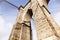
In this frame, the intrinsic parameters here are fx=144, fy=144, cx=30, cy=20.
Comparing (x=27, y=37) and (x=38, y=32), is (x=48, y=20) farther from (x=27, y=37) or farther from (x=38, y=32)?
(x=27, y=37)

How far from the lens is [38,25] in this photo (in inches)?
175

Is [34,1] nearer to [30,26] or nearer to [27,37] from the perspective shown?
[30,26]

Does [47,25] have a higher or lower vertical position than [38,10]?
lower

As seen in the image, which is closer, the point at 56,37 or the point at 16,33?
the point at 56,37

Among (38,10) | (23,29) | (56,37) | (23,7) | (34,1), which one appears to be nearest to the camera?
(56,37)

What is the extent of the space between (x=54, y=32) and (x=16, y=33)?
2.13 meters

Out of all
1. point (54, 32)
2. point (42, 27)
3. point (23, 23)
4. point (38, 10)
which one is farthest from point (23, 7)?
point (54, 32)

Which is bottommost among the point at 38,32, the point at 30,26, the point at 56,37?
the point at 56,37

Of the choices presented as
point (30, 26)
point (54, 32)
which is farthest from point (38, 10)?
point (54, 32)

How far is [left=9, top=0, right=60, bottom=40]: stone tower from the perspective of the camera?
12.0ft

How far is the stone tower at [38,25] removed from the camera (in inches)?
144

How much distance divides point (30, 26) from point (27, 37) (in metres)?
0.68

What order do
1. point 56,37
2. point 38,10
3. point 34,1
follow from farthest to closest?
point 34,1 → point 38,10 → point 56,37

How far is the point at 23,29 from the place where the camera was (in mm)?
5527
